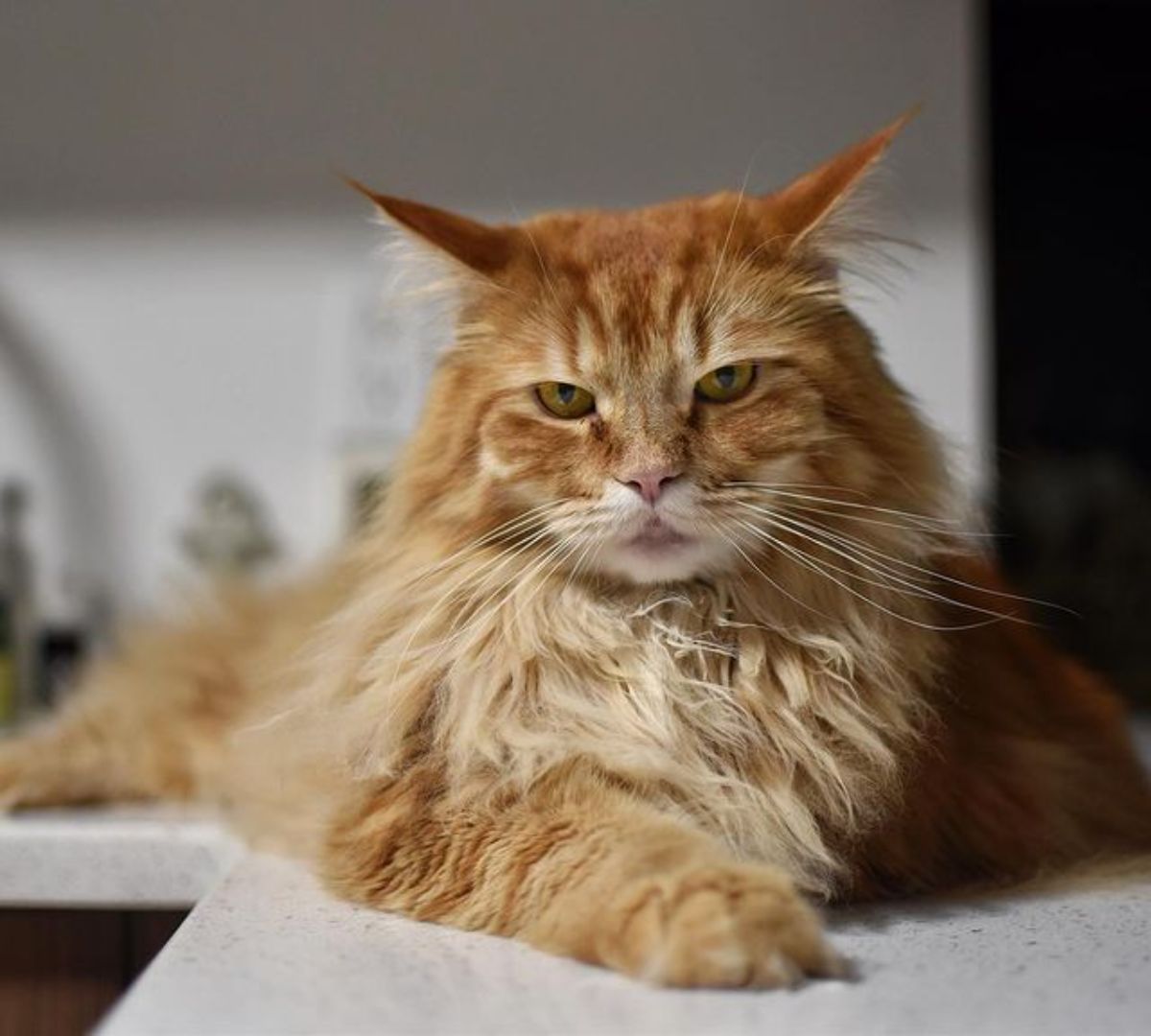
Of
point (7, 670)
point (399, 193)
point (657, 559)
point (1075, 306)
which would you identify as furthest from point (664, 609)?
point (1075, 306)

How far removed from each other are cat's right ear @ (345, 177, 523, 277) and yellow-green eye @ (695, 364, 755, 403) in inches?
8.9

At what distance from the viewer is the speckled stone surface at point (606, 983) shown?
894 mm

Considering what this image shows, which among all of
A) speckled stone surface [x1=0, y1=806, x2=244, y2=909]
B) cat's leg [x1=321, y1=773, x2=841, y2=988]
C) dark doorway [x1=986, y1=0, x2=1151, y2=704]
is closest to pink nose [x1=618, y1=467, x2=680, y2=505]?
cat's leg [x1=321, y1=773, x2=841, y2=988]

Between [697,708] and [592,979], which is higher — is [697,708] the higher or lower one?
the higher one

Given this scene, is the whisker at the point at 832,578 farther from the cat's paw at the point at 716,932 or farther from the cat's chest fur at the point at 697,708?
the cat's paw at the point at 716,932

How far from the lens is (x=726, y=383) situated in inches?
45.5

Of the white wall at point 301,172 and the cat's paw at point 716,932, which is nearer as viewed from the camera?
the cat's paw at point 716,932

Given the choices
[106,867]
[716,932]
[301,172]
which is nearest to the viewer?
[716,932]

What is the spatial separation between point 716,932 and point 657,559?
32 centimetres

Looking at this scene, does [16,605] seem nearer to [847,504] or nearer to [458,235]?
[458,235]

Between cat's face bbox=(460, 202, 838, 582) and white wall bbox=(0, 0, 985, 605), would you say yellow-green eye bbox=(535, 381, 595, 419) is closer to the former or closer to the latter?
cat's face bbox=(460, 202, 838, 582)

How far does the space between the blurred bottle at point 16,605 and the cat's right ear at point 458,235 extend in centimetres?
131

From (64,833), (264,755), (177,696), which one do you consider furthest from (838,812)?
(177,696)

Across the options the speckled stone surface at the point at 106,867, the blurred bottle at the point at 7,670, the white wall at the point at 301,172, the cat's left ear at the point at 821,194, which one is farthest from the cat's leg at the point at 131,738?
the cat's left ear at the point at 821,194
